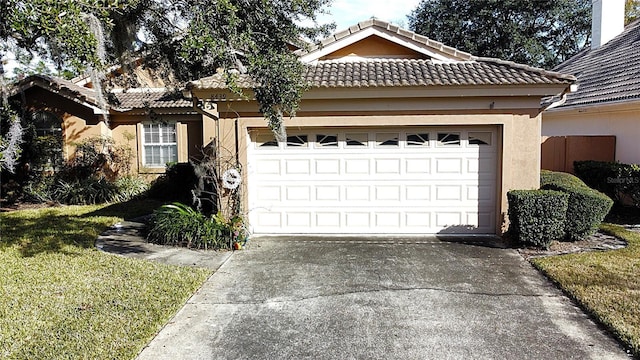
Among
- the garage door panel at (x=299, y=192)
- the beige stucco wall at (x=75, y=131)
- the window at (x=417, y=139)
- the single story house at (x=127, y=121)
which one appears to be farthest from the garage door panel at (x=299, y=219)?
the beige stucco wall at (x=75, y=131)

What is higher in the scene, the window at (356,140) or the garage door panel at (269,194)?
the window at (356,140)

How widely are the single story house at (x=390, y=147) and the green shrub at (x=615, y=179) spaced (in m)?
3.09

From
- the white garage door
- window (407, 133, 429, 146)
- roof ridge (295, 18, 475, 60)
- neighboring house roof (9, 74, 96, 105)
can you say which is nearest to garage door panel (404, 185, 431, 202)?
the white garage door

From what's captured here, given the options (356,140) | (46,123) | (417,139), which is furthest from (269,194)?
(46,123)

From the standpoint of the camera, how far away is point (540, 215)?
8.23 m

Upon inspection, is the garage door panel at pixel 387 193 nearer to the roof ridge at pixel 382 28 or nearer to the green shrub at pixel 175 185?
the roof ridge at pixel 382 28

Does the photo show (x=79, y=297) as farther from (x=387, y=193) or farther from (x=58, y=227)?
(x=387, y=193)

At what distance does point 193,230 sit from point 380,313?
14.8 feet

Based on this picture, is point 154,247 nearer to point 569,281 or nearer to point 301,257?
point 301,257

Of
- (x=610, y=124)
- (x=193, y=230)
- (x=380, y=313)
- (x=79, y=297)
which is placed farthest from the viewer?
(x=610, y=124)

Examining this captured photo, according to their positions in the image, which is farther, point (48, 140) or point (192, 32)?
point (48, 140)

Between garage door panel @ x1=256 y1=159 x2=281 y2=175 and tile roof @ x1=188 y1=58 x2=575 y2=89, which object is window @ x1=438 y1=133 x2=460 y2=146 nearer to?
tile roof @ x1=188 y1=58 x2=575 y2=89

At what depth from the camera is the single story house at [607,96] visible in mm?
11727

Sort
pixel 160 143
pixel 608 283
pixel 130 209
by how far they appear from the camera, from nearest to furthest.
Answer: pixel 608 283 < pixel 130 209 < pixel 160 143
